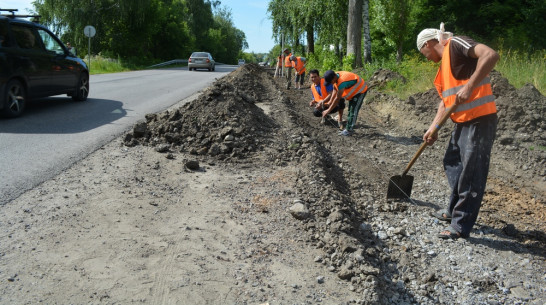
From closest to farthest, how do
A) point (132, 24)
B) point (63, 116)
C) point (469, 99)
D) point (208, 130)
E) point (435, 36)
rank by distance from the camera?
point (469, 99) < point (435, 36) < point (208, 130) < point (63, 116) < point (132, 24)

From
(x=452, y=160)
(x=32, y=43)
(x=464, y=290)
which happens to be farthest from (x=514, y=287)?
(x=32, y=43)

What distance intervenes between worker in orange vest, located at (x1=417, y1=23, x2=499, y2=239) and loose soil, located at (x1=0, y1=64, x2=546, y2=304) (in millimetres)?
368

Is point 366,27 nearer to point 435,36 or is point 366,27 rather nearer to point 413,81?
point 413,81

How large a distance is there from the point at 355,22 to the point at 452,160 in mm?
14591

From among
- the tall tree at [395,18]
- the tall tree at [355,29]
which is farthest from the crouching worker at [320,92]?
the tall tree at [395,18]

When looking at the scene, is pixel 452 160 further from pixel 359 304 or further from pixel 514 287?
pixel 359 304

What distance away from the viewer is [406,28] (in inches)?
738

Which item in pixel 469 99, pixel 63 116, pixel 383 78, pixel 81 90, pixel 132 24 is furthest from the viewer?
pixel 132 24

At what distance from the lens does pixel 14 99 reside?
26.4 ft

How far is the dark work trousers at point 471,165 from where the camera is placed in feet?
12.9

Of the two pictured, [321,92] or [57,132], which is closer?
[57,132]

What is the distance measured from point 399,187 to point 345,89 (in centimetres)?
337

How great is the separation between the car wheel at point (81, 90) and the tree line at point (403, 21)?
1111 centimetres

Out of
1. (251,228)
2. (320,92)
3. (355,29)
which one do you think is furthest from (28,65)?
(355,29)
